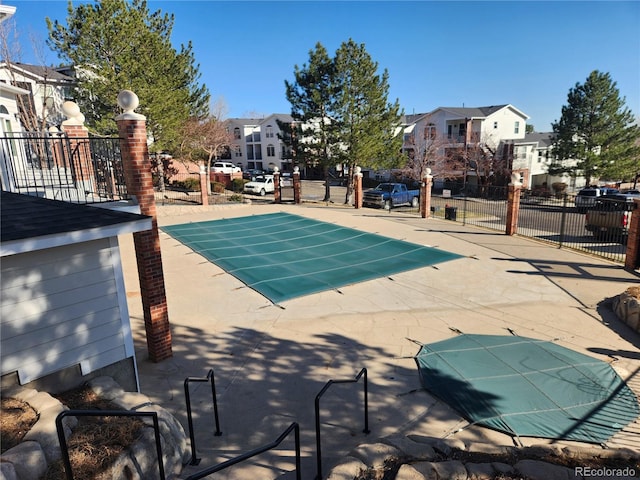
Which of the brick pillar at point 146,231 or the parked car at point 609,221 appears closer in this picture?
the brick pillar at point 146,231

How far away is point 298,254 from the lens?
1408cm

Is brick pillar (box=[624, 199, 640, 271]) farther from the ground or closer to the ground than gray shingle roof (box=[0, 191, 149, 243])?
closer to the ground

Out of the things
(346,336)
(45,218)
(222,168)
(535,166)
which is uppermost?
(222,168)

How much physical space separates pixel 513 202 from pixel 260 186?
899 inches

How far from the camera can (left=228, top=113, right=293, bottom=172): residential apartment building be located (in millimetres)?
61438

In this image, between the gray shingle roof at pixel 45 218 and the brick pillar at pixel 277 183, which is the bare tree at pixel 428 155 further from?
the gray shingle roof at pixel 45 218

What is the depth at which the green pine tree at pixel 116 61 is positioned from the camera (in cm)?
2095

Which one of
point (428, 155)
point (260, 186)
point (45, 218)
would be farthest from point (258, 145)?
point (45, 218)

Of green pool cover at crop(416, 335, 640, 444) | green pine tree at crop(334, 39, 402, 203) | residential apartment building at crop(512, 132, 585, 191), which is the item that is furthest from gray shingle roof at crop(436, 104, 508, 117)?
green pool cover at crop(416, 335, 640, 444)

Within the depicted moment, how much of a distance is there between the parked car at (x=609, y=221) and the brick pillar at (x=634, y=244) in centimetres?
381

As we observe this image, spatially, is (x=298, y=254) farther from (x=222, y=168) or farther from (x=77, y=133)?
(x=222, y=168)

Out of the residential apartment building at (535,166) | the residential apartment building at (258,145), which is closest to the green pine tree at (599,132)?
the residential apartment building at (535,166)

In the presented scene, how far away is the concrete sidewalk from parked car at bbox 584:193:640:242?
333 centimetres

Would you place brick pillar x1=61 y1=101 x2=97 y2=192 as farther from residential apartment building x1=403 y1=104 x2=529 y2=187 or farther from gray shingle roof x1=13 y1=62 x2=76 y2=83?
residential apartment building x1=403 y1=104 x2=529 y2=187
